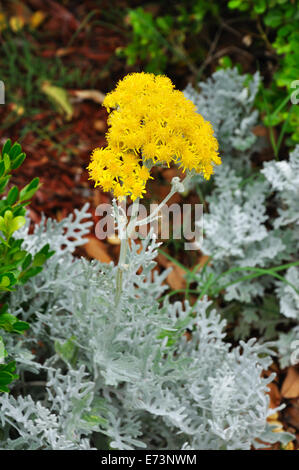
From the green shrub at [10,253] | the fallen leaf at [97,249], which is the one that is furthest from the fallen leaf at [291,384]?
the green shrub at [10,253]

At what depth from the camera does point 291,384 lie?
2.21 metres

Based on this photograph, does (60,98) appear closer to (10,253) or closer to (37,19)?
(37,19)

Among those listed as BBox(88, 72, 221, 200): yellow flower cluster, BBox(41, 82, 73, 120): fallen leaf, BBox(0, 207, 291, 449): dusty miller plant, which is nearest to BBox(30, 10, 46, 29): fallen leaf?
BBox(41, 82, 73, 120): fallen leaf

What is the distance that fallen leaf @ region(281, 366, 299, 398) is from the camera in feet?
7.16

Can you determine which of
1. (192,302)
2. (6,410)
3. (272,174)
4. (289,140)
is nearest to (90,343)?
(6,410)

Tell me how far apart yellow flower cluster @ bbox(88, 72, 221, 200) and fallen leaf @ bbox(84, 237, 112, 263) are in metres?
1.21

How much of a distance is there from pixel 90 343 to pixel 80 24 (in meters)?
2.55

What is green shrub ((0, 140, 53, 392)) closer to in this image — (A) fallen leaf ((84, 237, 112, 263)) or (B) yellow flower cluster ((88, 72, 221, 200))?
(B) yellow flower cluster ((88, 72, 221, 200))

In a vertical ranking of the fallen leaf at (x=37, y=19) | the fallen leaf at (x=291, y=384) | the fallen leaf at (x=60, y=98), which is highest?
the fallen leaf at (x=37, y=19)

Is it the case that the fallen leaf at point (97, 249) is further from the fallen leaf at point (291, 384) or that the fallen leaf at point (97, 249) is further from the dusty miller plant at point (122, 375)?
the fallen leaf at point (291, 384)

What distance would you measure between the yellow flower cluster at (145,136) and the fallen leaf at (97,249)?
1.21 metres

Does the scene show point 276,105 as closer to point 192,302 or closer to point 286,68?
point 286,68

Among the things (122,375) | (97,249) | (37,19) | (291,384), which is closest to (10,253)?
(122,375)

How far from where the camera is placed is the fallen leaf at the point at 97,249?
2.56 meters
